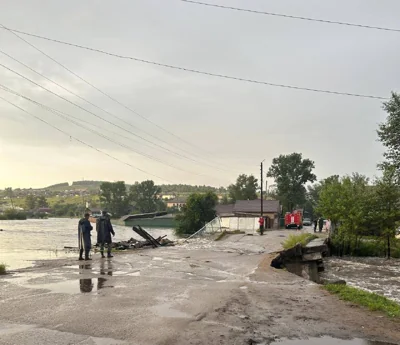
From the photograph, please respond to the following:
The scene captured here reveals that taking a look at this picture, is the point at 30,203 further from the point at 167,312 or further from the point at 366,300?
the point at 366,300

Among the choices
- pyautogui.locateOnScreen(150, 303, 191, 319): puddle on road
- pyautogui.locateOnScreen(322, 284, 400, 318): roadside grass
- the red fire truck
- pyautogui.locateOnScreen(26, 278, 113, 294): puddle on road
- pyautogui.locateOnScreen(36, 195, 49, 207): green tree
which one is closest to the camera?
pyautogui.locateOnScreen(150, 303, 191, 319): puddle on road

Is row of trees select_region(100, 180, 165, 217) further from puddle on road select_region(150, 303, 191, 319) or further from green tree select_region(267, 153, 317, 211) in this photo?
puddle on road select_region(150, 303, 191, 319)

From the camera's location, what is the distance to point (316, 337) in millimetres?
6855

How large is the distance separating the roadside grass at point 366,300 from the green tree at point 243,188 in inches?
4196

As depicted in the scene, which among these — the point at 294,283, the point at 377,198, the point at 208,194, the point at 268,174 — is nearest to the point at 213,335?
the point at 294,283

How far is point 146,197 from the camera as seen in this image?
150125mm

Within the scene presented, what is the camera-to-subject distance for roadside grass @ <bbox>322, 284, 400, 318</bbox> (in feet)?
29.4

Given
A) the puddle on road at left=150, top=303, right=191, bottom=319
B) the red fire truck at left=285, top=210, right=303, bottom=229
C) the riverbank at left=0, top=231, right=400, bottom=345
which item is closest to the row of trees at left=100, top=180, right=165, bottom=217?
the red fire truck at left=285, top=210, right=303, bottom=229

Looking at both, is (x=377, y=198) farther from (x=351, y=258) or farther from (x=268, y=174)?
(x=268, y=174)

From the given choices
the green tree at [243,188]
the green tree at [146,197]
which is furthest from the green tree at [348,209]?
the green tree at [146,197]

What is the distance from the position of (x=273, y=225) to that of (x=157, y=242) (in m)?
47.5

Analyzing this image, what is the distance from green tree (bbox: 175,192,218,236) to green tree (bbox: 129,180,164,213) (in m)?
81.4

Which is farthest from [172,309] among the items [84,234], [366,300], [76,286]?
[84,234]

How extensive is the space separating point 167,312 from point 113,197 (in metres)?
148
